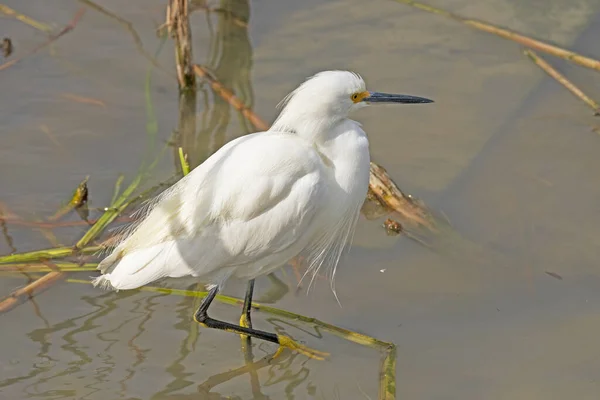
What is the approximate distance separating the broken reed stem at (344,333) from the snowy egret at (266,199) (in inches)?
12.6

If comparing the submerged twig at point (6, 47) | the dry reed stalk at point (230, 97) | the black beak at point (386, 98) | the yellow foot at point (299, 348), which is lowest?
the yellow foot at point (299, 348)

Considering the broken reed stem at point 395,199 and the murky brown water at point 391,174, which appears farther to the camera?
the broken reed stem at point 395,199

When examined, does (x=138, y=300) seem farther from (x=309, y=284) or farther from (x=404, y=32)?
(x=404, y=32)

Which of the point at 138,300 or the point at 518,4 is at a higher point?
the point at 518,4

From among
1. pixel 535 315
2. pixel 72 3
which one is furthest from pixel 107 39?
pixel 535 315

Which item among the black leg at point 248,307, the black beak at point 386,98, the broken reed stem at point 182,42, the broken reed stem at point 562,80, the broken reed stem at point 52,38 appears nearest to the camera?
the black beak at point 386,98

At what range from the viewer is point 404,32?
261 inches

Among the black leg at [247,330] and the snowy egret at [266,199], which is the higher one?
the snowy egret at [266,199]

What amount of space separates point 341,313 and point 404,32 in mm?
2734

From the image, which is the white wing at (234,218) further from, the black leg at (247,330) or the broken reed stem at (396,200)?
the broken reed stem at (396,200)

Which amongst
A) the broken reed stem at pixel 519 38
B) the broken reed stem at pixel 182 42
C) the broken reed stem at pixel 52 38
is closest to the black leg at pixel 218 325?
the broken reed stem at pixel 182 42

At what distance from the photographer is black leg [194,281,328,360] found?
4223 millimetres

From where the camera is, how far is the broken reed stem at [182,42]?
569 centimetres

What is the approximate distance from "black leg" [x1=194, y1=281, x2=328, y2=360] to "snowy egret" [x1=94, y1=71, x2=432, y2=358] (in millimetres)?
11
